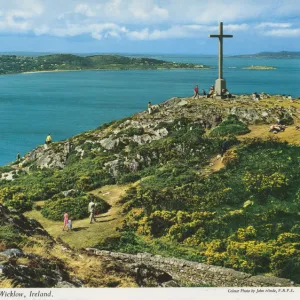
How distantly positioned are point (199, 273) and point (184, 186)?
742 cm

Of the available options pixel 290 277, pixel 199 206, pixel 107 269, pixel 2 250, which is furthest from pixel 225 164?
pixel 2 250

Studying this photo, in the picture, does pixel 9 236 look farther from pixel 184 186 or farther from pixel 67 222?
pixel 184 186

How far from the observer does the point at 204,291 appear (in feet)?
49.4

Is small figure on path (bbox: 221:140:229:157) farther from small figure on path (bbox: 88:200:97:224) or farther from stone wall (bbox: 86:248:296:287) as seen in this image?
stone wall (bbox: 86:248:296:287)

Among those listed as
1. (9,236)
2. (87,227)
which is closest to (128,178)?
(87,227)

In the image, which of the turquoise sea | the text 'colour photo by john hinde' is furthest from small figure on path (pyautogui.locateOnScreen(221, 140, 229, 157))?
the turquoise sea

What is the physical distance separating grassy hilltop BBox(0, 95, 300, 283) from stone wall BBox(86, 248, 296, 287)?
0.61m

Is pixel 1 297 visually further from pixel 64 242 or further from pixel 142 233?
pixel 142 233

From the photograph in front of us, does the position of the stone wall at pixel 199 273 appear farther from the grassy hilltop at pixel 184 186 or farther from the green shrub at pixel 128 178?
the green shrub at pixel 128 178

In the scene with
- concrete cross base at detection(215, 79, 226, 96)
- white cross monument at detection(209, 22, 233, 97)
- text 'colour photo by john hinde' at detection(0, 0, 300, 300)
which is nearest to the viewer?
text 'colour photo by john hinde' at detection(0, 0, 300, 300)

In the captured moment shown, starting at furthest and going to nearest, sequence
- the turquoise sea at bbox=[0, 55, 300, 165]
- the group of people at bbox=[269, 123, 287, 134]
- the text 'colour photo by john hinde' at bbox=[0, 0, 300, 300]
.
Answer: the turquoise sea at bbox=[0, 55, 300, 165], the group of people at bbox=[269, 123, 287, 134], the text 'colour photo by john hinde' at bbox=[0, 0, 300, 300]

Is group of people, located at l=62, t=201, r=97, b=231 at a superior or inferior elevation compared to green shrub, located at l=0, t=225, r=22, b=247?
inferior

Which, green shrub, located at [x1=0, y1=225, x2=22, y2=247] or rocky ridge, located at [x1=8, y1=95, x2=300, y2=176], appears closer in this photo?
green shrub, located at [x1=0, y1=225, x2=22, y2=247]

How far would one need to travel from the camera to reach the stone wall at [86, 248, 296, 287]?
52.4ft
